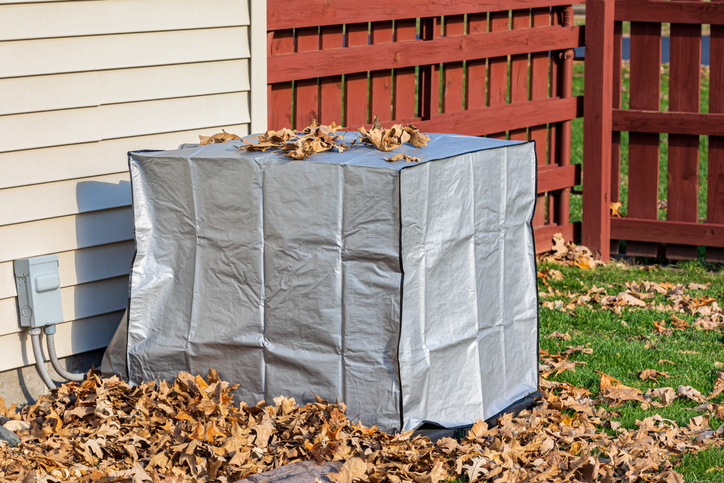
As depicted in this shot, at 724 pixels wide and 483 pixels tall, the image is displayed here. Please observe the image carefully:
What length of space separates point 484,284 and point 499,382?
0.50m

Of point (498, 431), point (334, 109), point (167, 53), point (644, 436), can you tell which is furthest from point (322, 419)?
point (334, 109)

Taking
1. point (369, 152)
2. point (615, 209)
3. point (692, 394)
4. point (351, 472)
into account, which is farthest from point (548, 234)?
point (351, 472)

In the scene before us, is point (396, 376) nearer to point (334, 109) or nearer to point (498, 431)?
point (498, 431)

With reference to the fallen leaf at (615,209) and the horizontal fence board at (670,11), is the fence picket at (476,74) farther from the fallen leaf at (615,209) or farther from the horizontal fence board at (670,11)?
the fallen leaf at (615,209)

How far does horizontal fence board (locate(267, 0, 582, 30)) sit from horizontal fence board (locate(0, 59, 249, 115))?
0.40 m

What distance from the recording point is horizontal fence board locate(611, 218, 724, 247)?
702 centimetres

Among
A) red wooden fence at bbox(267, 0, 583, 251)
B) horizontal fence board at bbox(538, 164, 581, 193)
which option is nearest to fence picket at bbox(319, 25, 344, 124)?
red wooden fence at bbox(267, 0, 583, 251)

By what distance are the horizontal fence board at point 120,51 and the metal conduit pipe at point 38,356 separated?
1.23 metres

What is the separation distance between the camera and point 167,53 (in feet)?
14.6

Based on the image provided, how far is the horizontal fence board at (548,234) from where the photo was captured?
23.4ft

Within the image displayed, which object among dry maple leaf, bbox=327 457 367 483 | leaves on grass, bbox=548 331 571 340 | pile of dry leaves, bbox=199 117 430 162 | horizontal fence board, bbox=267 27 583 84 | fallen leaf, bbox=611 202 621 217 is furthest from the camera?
fallen leaf, bbox=611 202 621 217

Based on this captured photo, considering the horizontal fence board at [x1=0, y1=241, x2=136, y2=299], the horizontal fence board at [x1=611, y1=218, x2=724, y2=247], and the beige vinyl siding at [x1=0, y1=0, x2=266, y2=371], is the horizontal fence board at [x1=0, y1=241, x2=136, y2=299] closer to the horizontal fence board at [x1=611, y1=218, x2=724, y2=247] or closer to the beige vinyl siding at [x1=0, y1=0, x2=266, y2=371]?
the beige vinyl siding at [x1=0, y1=0, x2=266, y2=371]

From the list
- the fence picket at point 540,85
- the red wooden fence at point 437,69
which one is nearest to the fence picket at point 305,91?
the red wooden fence at point 437,69

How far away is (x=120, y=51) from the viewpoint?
14.0 ft
